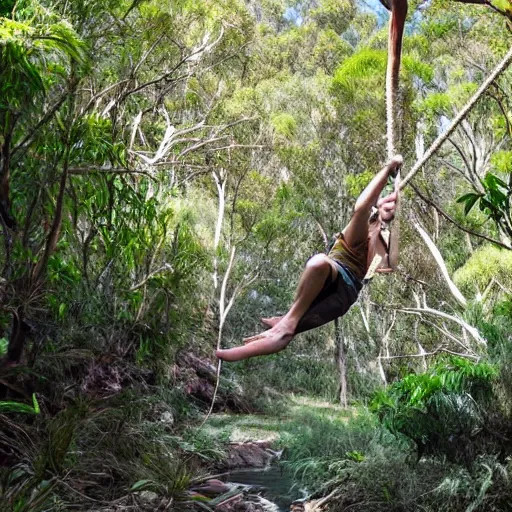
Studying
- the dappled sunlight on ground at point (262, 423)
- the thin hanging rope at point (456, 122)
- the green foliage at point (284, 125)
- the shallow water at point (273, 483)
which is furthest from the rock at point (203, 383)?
the thin hanging rope at point (456, 122)

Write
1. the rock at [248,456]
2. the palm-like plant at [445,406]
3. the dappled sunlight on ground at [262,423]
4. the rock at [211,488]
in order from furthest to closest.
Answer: the dappled sunlight on ground at [262,423] → the rock at [248,456] → the rock at [211,488] → the palm-like plant at [445,406]

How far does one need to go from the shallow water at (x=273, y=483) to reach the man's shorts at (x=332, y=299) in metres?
4.04

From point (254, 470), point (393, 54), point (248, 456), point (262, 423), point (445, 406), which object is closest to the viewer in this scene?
point (393, 54)

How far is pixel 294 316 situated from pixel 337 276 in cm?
16

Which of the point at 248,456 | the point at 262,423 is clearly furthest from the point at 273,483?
the point at 262,423

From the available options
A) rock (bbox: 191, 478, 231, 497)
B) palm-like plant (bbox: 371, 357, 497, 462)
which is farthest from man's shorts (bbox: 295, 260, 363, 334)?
rock (bbox: 191, 478, 231, 497)

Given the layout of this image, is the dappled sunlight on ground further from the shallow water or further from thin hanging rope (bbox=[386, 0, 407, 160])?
thin hanging rope (bbox=[386, 0, 407, 160])

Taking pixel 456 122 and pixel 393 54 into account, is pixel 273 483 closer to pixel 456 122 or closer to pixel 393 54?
pixel 456 122

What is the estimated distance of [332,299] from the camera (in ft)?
5.60

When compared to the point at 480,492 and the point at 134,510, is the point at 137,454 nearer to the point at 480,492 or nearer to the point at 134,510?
the point at 134,510

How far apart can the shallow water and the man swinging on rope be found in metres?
4.05

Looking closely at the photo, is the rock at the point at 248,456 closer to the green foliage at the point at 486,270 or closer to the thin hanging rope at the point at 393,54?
the green foliage at the point at 486,270

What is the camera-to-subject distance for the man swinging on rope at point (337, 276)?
1.63 metres

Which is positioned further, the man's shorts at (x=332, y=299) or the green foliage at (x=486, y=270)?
the green foliage at (x=486, y=270)
